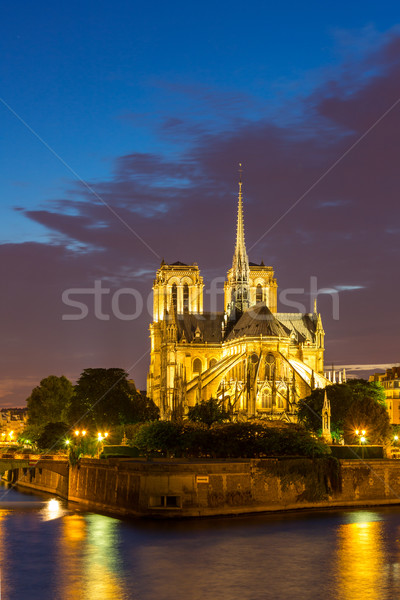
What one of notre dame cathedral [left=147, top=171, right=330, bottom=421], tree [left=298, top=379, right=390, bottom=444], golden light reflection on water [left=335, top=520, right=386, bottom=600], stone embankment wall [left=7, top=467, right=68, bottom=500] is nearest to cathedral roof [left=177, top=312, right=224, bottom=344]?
notre dame cathedral [left=147, top=171, right=330, bottom=421]

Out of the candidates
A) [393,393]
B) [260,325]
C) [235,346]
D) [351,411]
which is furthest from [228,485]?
[393,393]

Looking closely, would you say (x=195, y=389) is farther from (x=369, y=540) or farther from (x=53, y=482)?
(x=369, y=540)

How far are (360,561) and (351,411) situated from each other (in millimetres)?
45124

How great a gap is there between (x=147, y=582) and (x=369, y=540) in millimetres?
12193

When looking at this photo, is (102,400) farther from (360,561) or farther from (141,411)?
(360,561)

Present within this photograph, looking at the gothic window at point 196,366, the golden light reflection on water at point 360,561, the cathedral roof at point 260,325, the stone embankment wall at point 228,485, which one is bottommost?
the golden light reflection on water at point 360,561

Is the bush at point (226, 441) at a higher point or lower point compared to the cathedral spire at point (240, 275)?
lower

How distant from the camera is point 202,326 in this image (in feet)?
436

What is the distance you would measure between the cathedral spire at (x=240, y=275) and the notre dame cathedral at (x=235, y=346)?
14 centimetres

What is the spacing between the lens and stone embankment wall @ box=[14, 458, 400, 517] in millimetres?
46562

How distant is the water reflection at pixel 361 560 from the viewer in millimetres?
34219

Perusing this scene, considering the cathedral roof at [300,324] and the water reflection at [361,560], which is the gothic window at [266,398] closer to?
the cathedral roof at [300,324]

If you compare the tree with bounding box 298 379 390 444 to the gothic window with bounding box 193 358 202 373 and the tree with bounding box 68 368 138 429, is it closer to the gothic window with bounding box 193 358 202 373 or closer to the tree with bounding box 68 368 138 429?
the tree with bounding box 68 368 138 429

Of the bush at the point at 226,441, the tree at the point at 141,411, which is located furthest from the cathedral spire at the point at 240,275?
the bush at the point at 226,441
